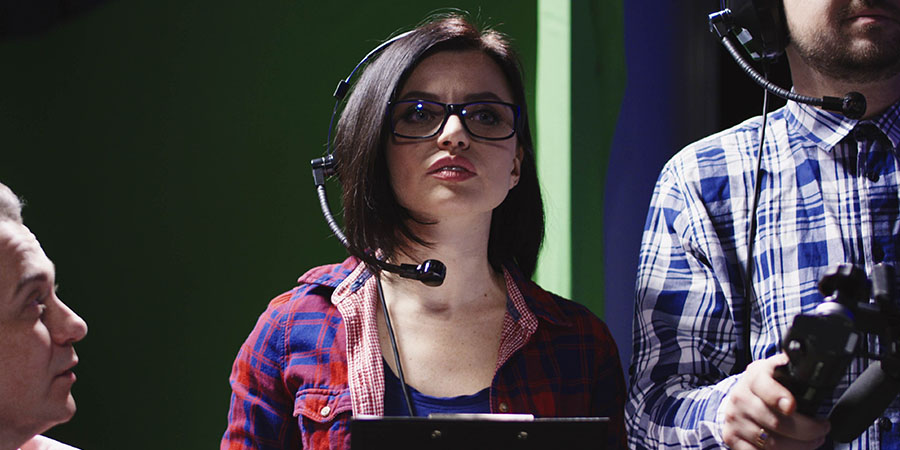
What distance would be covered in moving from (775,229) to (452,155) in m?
0.55

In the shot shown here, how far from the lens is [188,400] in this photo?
9.11 feet

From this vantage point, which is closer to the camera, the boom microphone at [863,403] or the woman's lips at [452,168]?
the boom microphone at [863,403]

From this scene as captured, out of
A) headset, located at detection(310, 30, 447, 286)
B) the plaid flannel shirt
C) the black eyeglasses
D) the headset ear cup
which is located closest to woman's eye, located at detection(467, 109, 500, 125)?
the black eyeglasses

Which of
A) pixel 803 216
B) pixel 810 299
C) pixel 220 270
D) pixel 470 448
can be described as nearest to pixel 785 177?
pixel 803 216

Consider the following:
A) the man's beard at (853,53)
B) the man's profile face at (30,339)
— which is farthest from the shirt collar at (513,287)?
the man's beard at (853,53)

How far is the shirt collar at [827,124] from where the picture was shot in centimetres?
144

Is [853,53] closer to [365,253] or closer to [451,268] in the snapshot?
[451,268]

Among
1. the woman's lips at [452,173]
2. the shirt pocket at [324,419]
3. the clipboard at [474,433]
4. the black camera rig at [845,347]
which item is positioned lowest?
the shirt pocket at [324,419]

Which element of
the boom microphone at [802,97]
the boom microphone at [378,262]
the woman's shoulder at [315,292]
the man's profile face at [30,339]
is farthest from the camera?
the woman's shoulder at [315,292]

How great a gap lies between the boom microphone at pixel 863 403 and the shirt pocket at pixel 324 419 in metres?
0.78

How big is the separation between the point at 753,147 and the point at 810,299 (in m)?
0.30

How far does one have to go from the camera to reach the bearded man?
53.9 inches

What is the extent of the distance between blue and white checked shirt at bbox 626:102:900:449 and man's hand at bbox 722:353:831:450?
8.4 inches

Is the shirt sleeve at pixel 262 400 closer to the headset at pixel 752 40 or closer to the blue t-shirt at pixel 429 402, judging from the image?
the blue t-shirt at pixel 429 402
